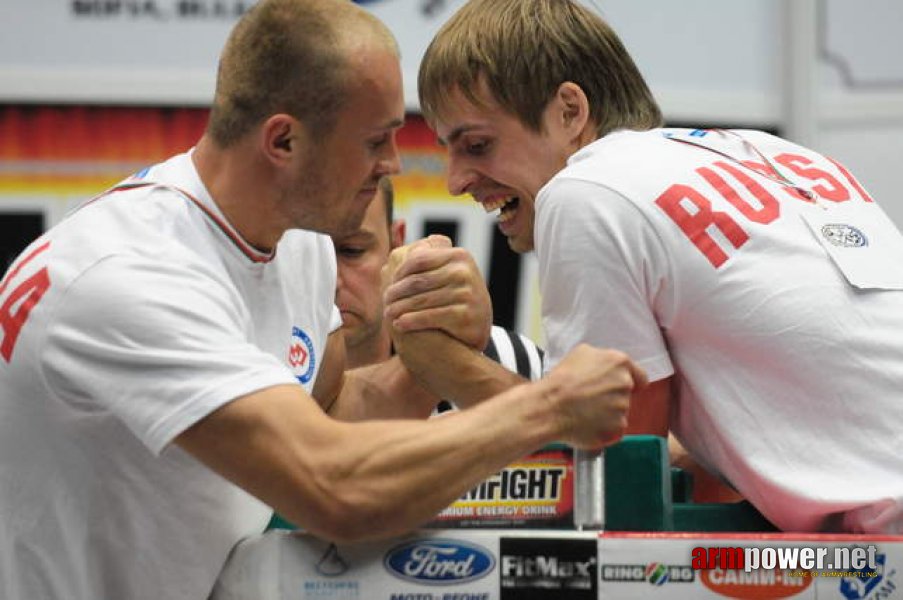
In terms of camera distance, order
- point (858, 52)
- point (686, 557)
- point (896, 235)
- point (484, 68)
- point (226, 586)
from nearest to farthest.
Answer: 1. point (686, 557)
2. point (226, 586)
3. point (896, 235)
4. point (484, 68)
5. point (858, 52)

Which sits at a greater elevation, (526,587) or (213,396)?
(213,396)

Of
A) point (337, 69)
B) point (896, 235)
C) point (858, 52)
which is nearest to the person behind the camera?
point (337, 69)

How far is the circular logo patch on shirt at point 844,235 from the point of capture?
2111 millimetres

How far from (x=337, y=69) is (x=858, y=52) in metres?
3.74

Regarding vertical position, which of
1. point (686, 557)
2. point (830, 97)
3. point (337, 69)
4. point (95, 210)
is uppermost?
point (337, 69)

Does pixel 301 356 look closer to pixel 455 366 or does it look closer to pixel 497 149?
pixel 455 366

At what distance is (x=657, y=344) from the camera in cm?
212

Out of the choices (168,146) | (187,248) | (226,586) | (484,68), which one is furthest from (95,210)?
(168,146)

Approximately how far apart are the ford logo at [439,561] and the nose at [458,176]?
1038 millimetres

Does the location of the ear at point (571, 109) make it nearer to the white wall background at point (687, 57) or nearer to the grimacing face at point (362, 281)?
the grimacing face at point (362, 281)

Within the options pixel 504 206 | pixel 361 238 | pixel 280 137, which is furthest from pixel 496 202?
pixel 361 238

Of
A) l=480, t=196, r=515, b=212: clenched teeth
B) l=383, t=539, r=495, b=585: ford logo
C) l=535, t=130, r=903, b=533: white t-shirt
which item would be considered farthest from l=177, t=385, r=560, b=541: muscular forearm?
l=480, t=196, r=515, b=212: clenched teeth

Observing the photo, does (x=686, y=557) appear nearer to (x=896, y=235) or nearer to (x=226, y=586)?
(x=226, y=586)

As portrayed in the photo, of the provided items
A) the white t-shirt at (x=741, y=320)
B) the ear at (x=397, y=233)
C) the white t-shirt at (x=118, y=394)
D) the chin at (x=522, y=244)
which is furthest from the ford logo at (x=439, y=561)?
the ear at (x=397, y=233)
